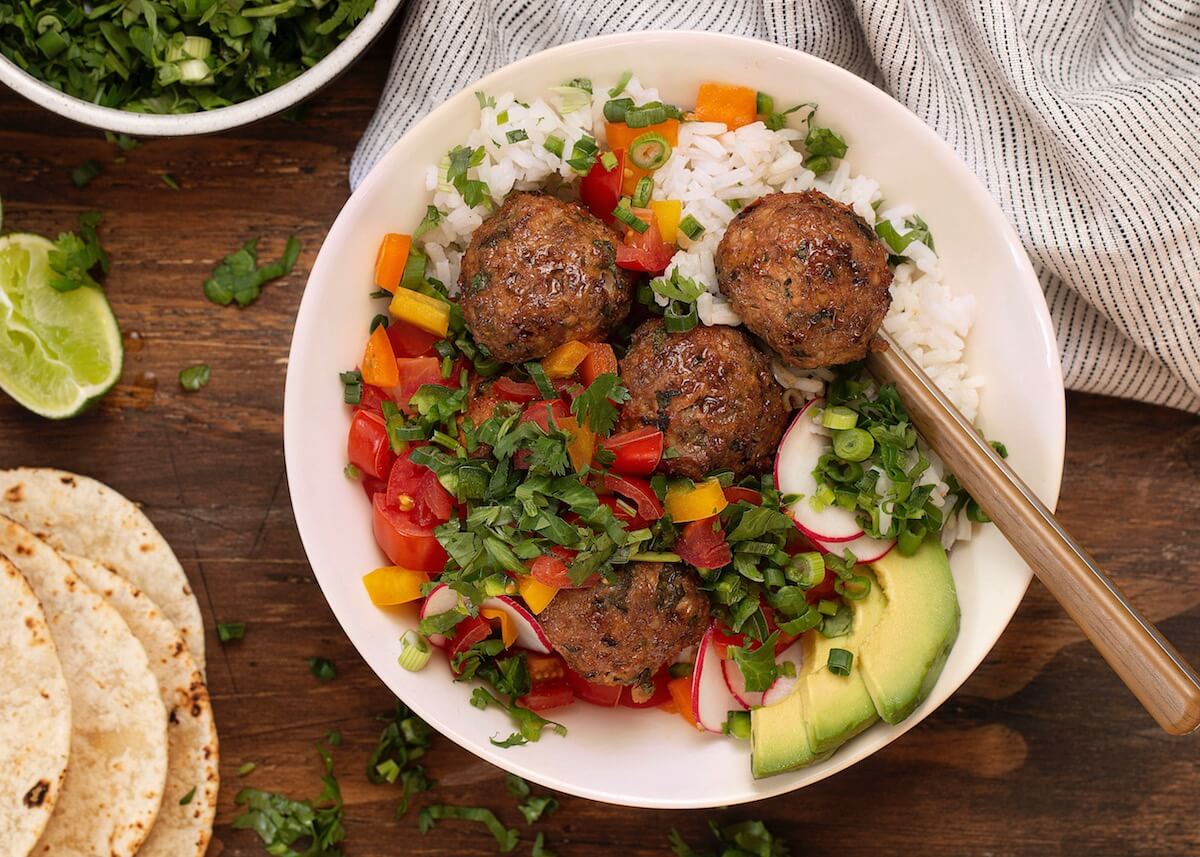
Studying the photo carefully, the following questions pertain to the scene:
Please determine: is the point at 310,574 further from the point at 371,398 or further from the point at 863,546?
the point at 863,546

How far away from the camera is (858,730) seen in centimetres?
288

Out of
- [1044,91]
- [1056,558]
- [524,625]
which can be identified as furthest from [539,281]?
[1044,91]

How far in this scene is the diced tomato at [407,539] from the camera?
3.09 metres

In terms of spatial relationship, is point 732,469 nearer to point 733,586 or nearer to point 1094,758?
point 733,586

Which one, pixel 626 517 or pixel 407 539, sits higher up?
pixel 626 517

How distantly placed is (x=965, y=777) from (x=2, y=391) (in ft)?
12.8

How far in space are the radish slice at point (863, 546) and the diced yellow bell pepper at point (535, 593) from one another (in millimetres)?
788

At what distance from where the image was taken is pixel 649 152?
310 centimetres

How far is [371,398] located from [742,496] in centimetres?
120

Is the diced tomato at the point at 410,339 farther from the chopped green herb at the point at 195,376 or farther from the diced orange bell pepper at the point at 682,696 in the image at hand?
the diced orange bell pepper at the point at 682,696

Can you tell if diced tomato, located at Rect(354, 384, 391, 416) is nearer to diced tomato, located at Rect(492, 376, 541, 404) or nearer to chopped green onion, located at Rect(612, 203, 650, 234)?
diced tomato, located at Rect(492, 376, 541, 404)

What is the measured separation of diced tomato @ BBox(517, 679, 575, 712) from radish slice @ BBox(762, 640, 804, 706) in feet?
2.04

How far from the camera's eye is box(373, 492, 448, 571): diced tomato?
3.09m

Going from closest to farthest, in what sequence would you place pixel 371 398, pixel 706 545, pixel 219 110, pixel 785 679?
pixel 706 545
pixel 785 679
pixel 371 398
pixel 219 110
